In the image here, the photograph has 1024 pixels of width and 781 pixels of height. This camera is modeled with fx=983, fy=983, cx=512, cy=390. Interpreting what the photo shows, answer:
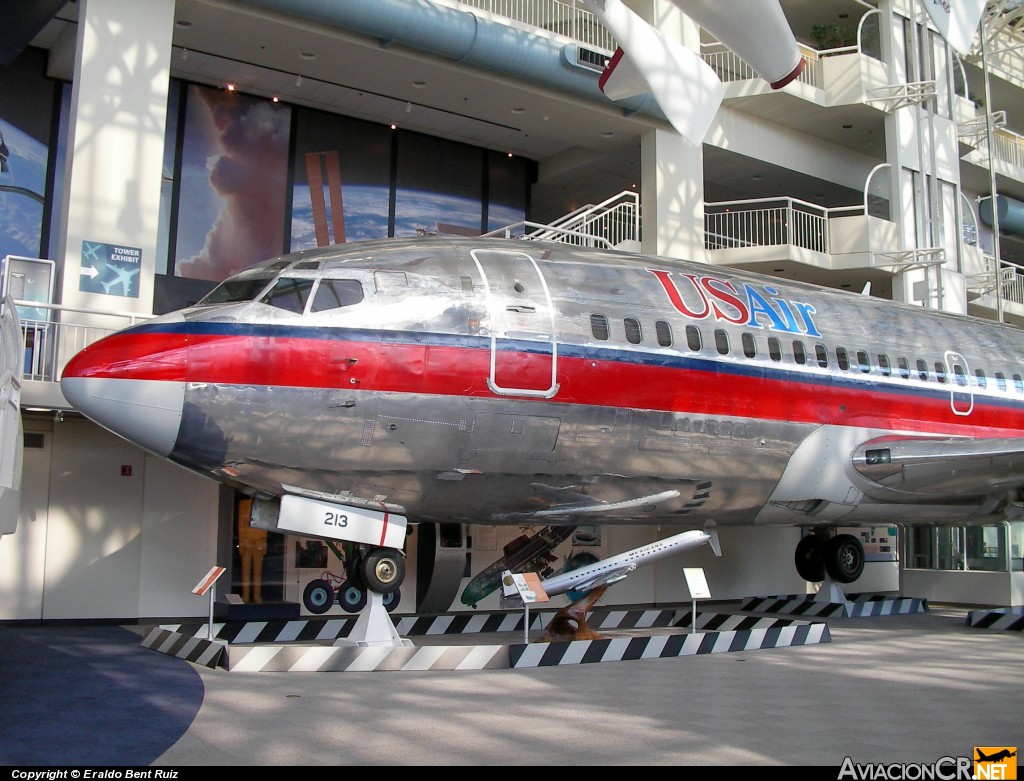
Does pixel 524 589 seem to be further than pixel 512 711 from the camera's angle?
Yes

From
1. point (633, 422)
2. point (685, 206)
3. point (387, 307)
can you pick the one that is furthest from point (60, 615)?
point (685, 206)

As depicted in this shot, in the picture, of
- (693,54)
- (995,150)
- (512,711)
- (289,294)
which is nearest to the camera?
(512,711)

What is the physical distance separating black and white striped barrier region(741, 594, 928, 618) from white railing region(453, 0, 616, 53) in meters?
11.9

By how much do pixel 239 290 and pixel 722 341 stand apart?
18.3ft

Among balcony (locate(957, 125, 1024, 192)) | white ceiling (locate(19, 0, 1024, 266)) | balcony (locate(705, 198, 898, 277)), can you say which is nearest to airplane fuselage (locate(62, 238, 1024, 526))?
white ceiling (locate(19, 0, 1024, 266))

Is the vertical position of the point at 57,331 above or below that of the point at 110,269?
below

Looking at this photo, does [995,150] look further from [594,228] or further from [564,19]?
[564,19]

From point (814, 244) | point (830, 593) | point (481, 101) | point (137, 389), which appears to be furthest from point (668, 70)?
point (814, 244)

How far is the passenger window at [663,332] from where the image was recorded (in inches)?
438

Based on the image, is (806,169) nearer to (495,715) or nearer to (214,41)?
(214,41)

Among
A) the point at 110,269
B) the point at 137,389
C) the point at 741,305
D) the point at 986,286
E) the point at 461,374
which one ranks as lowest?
the point at 137,389

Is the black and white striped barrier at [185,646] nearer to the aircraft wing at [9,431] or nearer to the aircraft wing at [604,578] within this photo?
the aircraft wing at [9,431]

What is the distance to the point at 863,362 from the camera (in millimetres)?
13234

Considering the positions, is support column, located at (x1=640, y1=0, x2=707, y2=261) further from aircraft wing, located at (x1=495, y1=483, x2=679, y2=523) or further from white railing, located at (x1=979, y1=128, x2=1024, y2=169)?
white railing, located at (x1=979, y1=128, x2=1024, y2=169)
